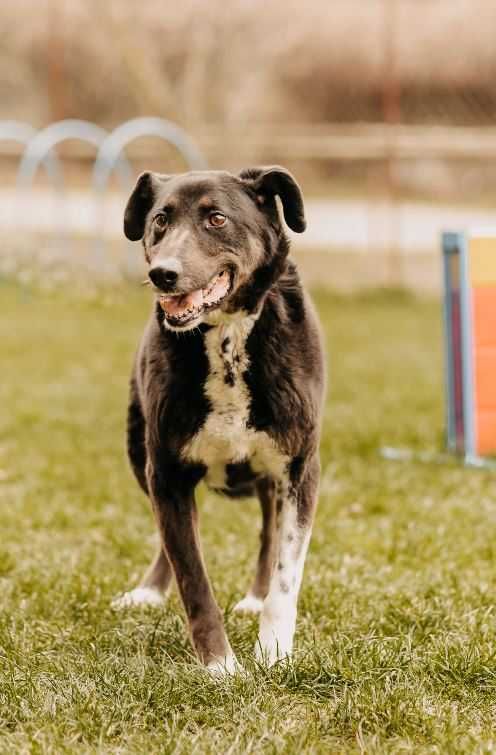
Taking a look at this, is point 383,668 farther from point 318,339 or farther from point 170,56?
point 170,56

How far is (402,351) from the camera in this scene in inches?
398

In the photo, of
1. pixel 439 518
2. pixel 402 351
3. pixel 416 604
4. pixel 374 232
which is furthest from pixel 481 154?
pixel 416 604

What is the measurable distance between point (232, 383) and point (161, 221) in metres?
0.50

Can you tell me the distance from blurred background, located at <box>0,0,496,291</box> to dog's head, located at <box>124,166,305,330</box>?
918cm

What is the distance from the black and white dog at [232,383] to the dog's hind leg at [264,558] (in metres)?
0.42

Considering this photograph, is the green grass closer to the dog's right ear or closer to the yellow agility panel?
the yellow agility panel

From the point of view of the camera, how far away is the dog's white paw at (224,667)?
10.6 feet

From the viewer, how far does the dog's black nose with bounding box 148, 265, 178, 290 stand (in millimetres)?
3031

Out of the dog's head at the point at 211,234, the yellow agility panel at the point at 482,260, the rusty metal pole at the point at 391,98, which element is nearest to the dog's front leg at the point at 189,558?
the dog's head at the point at 211,234

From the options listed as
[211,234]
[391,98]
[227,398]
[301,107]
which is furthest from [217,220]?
[301,107]

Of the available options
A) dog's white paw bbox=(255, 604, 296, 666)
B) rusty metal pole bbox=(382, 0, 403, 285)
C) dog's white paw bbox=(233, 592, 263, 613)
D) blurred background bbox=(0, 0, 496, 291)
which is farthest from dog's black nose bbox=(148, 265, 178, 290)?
rusty metal pole bbox=(382, 0, 403, 285)

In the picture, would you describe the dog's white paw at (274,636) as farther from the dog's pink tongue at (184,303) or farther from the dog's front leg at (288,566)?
the dog's pink tongue at (184,303)

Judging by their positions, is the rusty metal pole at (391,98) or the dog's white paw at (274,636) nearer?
the dog's white paw at (274,636)

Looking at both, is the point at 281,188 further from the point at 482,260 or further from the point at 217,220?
the point at 482,260
